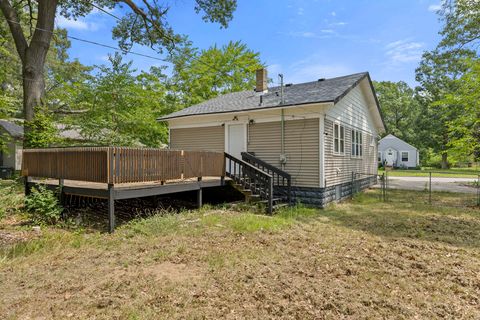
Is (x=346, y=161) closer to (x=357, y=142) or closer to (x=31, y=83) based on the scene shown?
(x=357, y=142)

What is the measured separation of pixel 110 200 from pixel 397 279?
17.9 ft

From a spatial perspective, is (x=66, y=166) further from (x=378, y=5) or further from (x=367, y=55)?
(x=367, y=55)

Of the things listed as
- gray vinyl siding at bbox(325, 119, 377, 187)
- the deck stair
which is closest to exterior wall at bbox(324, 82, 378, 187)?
gray vinyl siding at bbox(325, 119, 377, 187)

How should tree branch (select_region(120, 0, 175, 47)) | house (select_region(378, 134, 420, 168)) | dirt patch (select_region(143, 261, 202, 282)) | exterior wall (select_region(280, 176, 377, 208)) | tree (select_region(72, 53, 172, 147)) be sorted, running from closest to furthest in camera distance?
dirt patch (select_region(143, 261, 202, 282)) < exterior wall (select_region(280, 176, 377, 208)) < tree branch (select_region(120, 0, 175, 47)) < tree (select_region(72, 53, 172, 147)) < house (select_region(378, 134, 420, 168))

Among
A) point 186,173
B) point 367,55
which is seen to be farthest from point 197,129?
point 367,55

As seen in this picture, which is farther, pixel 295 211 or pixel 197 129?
pixel 197 129

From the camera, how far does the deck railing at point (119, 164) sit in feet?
19.6

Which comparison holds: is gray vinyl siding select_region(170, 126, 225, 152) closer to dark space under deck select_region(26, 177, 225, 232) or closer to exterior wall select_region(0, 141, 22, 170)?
dark space under deck select_region(26, 177, 225, 232)

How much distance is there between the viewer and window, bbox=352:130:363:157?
42.9ft

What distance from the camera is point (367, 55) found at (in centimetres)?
1677

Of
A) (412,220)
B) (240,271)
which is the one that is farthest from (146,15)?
(412,220)

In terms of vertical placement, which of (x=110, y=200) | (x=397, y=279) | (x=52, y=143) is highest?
(x=52, y=143)

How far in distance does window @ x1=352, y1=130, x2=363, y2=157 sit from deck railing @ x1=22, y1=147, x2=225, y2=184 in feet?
23.6

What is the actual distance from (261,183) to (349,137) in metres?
5.69
